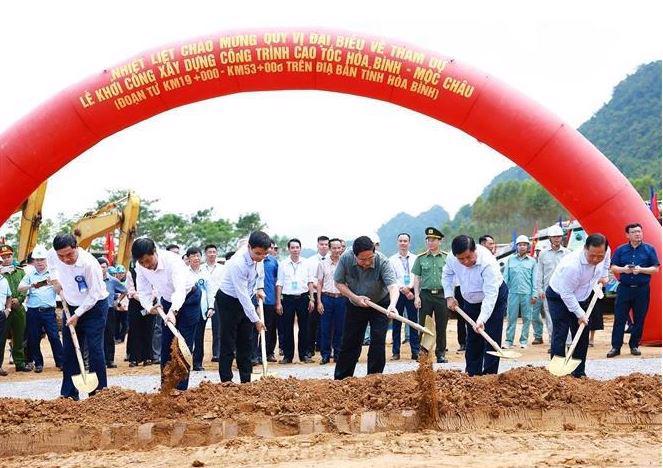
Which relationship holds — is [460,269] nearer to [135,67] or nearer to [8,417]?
[8,417]

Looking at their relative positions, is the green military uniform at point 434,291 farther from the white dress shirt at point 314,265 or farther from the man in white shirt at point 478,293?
the man in white shirt at point 478,293

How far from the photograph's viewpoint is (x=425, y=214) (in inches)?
4754

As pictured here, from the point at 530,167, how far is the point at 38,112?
Answer: 6.62 m

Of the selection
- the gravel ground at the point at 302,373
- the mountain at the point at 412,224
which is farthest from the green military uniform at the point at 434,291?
the mountain at the point at 412,224

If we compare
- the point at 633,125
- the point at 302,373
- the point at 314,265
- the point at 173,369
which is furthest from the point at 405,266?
the point at 633,125

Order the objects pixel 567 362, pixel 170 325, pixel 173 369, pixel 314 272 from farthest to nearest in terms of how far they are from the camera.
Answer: pixel 314 272 → pixel 567 362 → pixel 170 325 → pixel 173 369

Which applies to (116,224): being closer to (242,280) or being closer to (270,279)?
(270,279)

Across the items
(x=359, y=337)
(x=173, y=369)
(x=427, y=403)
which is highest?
(x=359, y=337)

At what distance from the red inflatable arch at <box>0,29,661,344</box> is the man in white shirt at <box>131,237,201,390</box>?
436cm

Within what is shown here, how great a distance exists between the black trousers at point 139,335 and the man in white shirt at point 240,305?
3522 millimetres

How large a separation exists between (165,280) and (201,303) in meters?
3.12

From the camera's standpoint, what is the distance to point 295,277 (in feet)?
37.2

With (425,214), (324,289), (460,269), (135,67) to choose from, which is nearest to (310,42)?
(135,67)

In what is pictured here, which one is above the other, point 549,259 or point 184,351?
point 549,259
